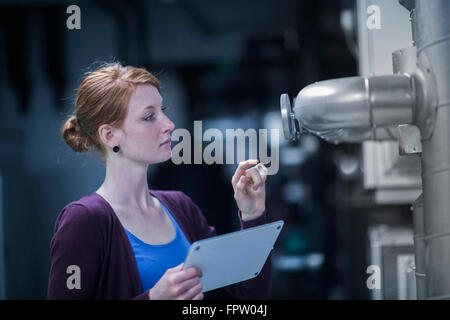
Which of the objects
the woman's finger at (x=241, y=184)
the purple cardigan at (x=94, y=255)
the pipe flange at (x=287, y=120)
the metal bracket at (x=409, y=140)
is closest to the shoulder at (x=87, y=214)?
the purple cardigan at (x=94, y=255)

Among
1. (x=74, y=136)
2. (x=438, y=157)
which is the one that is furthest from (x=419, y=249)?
(x=74, y=136)

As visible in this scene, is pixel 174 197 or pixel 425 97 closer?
pixel 425 97

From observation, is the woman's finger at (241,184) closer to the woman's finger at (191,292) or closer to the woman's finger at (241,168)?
the woman's finger at (241,168)

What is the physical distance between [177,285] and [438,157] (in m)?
0.49

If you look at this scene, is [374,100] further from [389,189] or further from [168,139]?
[389,189]

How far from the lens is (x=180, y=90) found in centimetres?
107

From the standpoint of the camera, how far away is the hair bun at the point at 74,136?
0.95 m

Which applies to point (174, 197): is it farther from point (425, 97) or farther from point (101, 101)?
point (425, 97)

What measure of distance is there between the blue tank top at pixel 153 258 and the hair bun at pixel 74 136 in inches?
7.4

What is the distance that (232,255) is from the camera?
2.78 feet

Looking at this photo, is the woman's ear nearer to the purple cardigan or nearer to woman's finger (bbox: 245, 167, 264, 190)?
the purple cardigan

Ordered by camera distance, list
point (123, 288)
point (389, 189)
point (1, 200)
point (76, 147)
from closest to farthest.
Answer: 1. point (123, 288)
2. point (76, 147)
3. point (1, 200)
4. point (389, 189)

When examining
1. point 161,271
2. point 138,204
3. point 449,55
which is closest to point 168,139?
point 138,204

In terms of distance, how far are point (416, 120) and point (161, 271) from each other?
1.71 ft
